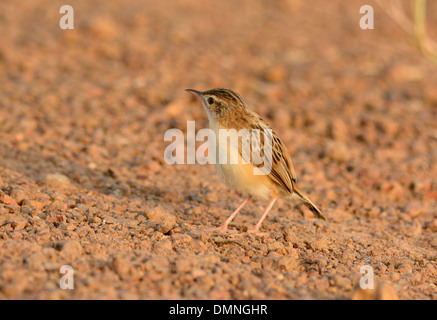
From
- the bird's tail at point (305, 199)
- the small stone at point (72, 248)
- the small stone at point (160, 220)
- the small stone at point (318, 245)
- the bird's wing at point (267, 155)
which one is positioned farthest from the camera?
the bird's tail at point (305, 199)

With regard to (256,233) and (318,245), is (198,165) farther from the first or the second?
(318,245)

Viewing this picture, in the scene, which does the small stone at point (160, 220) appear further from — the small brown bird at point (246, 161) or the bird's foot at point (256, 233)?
the bird's foot at point (256, 233)

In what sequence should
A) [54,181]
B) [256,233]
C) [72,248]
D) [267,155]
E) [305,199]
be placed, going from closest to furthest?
[72,248], [256,233], [267,155], [305,199], [54,181]

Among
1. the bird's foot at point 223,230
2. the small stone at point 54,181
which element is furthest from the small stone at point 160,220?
the small stone at point 54,181

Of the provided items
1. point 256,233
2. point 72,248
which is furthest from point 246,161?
point 72,248

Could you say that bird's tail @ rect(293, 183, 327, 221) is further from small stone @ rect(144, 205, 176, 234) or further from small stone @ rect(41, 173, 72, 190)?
small stone @ rect(41, 173, 72, 190)
